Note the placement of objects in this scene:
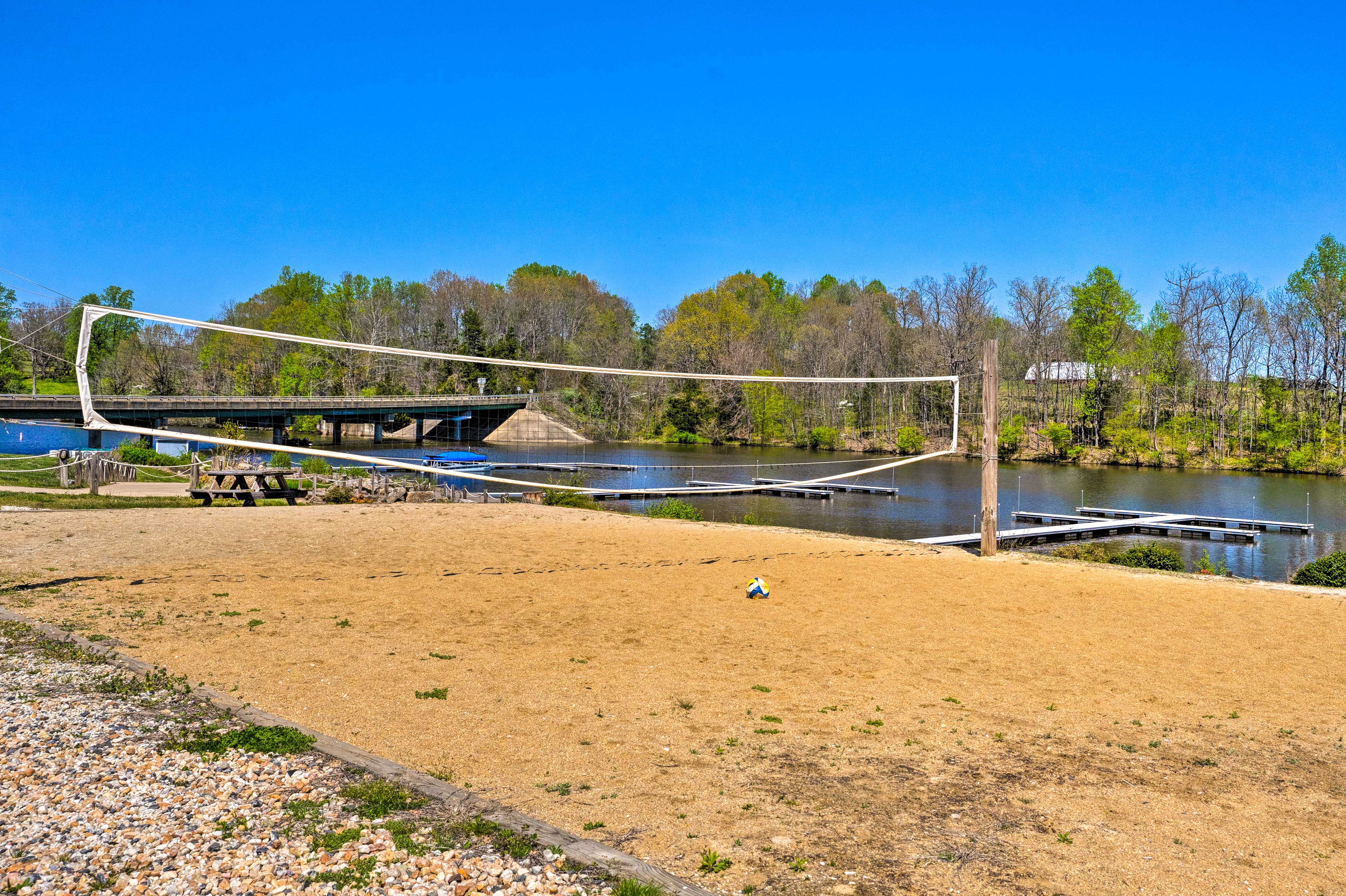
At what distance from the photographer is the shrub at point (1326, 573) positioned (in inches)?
520

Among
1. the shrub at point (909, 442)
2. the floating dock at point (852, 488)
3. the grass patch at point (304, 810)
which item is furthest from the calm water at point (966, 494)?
the grass patch at point (304, 810)

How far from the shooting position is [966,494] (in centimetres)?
3550

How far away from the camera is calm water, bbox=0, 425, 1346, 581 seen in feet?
81.0

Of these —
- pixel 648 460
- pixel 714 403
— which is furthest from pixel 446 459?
pixel 714 403

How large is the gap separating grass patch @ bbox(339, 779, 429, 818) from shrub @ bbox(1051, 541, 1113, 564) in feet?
44.1

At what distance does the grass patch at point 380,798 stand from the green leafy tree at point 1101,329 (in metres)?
60.0

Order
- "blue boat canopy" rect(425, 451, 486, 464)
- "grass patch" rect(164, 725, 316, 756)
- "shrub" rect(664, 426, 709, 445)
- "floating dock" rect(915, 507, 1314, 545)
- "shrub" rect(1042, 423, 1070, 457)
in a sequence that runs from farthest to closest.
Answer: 1. "shrub" rect(664, 426, 709, 445)
2. "shrub" rect(1042, 423, 1070, 457)
3. "blue boat canopy" rect(425, 451, 486, 464)
4. "floating dock" rect(915, 507, 1314, 545)
5. "grass patch" rect(164, 725, 316, 756)

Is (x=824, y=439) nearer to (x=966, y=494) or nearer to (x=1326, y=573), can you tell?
(x=966, y=494)

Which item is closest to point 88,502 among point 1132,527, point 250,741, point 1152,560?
point 250,741

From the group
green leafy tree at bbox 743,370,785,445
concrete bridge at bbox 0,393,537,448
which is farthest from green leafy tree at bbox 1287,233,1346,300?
concrete bridge at bbox 0,393,537,448

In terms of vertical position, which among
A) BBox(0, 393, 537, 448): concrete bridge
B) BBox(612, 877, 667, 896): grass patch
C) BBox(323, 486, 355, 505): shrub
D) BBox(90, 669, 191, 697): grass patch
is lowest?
BBox(612, 877, 667, 896): grass patch

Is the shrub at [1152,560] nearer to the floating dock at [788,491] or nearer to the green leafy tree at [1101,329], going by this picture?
the floating dock at [788,491]

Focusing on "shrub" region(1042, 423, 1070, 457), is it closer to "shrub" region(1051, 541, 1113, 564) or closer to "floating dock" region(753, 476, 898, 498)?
"floating dock" region(753, 476, 898, 498)

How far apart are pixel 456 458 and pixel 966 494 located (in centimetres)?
2508
